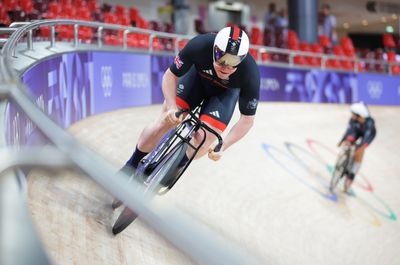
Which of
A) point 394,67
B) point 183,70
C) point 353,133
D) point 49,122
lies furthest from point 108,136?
point 394,67

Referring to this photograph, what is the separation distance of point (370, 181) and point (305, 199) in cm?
266

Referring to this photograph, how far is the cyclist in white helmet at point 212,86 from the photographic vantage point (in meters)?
3.49

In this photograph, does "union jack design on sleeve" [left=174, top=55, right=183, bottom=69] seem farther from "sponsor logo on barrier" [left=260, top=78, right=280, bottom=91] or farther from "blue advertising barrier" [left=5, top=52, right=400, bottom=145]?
"sponsor logo on barrier" [left=260, top=78, right=280, bottom=91]

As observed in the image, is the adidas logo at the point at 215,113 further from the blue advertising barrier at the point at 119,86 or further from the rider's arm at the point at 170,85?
the blue advertising barrier at the point at 119,86

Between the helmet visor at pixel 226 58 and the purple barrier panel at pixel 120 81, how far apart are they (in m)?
4.54

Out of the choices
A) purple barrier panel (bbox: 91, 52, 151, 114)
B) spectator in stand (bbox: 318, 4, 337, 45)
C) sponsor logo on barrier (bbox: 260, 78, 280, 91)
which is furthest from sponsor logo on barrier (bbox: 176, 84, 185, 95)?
spectator in stand (bbox: 318, 4, 337, 45)

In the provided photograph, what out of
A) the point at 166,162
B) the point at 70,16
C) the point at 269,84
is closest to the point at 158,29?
the point at 269,84

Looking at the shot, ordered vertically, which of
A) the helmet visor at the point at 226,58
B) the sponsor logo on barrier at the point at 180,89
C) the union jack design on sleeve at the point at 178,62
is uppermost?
the helmet visor at the point at 226,58

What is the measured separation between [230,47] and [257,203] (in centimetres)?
421

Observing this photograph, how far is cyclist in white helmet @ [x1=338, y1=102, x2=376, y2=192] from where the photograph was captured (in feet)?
29.9

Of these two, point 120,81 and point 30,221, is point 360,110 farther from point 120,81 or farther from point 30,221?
point 30,221

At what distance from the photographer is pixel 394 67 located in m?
18.0

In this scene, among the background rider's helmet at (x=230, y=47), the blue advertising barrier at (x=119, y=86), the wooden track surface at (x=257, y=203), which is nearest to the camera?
the background rider's helmet at (x=230, y=47)

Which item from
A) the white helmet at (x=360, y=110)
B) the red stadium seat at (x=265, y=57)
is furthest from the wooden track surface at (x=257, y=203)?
the red stadium seat at (x=265, y=57)
